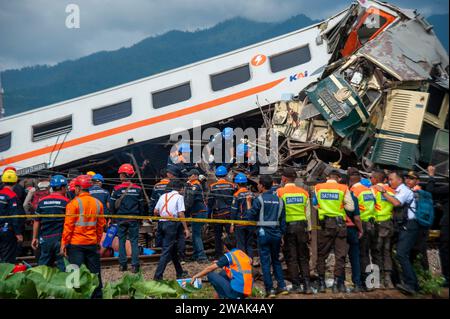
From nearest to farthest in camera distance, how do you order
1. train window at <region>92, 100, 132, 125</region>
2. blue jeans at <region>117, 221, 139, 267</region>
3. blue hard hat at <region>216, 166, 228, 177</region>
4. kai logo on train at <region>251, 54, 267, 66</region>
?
blue jeans at <region>117, 221, 139, 267</region>, blue hard hat at <region>216, 166, 228, 177</region>, kai logo on train at <region>251, 54, 267, 66</region>, train window at <region>92, 100, 132, 125</region>

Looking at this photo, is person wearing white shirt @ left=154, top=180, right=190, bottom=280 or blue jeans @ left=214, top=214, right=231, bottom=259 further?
blue jeans @ left=214, top=214, right=231, bottom=259

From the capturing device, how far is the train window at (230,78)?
40.2 ft

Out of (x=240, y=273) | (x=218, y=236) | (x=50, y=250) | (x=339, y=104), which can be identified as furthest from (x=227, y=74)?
(x=240, y=273)

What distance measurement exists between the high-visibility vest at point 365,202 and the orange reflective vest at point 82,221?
3.48m

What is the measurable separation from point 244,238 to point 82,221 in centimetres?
259

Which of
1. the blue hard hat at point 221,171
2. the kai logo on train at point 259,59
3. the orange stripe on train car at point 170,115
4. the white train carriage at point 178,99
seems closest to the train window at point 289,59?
the white train carriage at point 178,99

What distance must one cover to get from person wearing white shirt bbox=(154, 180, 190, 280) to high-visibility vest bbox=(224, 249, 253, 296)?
6.41ft

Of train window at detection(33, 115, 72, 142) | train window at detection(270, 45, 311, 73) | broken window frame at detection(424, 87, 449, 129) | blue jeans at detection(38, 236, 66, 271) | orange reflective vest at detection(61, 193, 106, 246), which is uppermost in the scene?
train window at detection(270, 45, 311, 73)

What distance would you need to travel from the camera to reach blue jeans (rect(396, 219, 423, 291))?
6910 millimetres

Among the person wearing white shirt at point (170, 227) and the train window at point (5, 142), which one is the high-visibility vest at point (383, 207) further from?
the train window at point (5, 142)

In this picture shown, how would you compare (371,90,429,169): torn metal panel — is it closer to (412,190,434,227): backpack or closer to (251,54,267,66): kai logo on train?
(412,190,434,227): backpack

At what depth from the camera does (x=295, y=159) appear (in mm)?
10977

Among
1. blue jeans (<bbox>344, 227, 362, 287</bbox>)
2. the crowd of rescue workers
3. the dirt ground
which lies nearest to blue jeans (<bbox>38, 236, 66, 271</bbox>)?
the crowd of rescue workers

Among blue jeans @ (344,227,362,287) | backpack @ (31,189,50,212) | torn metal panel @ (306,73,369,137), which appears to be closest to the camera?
blue jeans @ (344,227,362,287)
